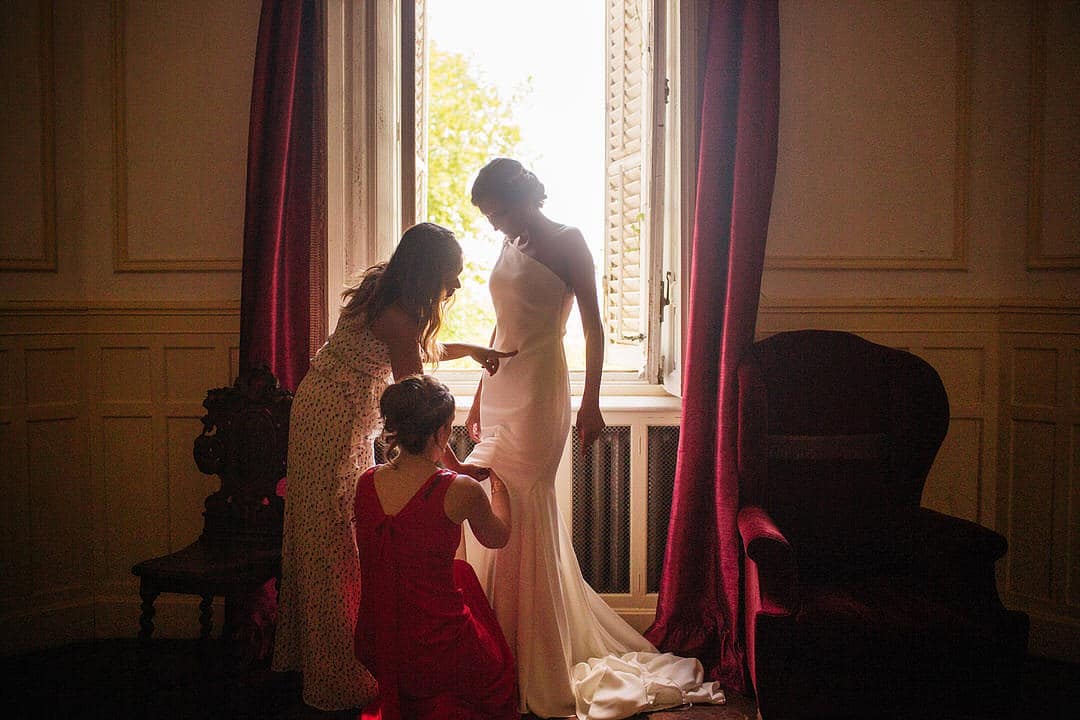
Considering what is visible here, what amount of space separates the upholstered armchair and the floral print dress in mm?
1124

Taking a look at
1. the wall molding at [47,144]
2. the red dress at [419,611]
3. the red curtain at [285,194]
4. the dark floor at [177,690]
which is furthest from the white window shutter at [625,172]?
the wall molding at [47,144]

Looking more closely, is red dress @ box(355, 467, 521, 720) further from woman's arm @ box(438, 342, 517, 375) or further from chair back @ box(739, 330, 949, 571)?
chair back @ box(739, 330, 949, 571)

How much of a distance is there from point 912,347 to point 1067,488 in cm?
71

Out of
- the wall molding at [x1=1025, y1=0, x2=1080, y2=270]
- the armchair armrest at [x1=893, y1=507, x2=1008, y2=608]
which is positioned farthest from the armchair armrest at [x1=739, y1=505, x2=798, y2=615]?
the wall molding at [x1=1025, y1=0, x2=1080, y2=270]

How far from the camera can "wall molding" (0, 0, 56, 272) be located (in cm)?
280

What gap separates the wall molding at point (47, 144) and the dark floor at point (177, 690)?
142 cm

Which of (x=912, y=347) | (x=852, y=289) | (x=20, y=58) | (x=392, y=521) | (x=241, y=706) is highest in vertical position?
(x=20, y=58)

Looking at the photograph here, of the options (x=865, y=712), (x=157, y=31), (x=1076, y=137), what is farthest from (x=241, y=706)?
(x=1076, y=137)

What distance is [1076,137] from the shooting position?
272 cm

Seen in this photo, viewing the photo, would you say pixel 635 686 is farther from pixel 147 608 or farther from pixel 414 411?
pixel 147 608

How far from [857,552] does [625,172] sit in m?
1.61

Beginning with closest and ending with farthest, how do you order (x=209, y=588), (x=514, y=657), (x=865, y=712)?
(x=865, y=712) < (x=209, y=588) < (x=514, y=657)

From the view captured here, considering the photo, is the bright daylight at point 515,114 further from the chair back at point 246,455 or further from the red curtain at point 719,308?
the chair back at point 246,455

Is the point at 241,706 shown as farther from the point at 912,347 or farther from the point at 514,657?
the point at 912,347
